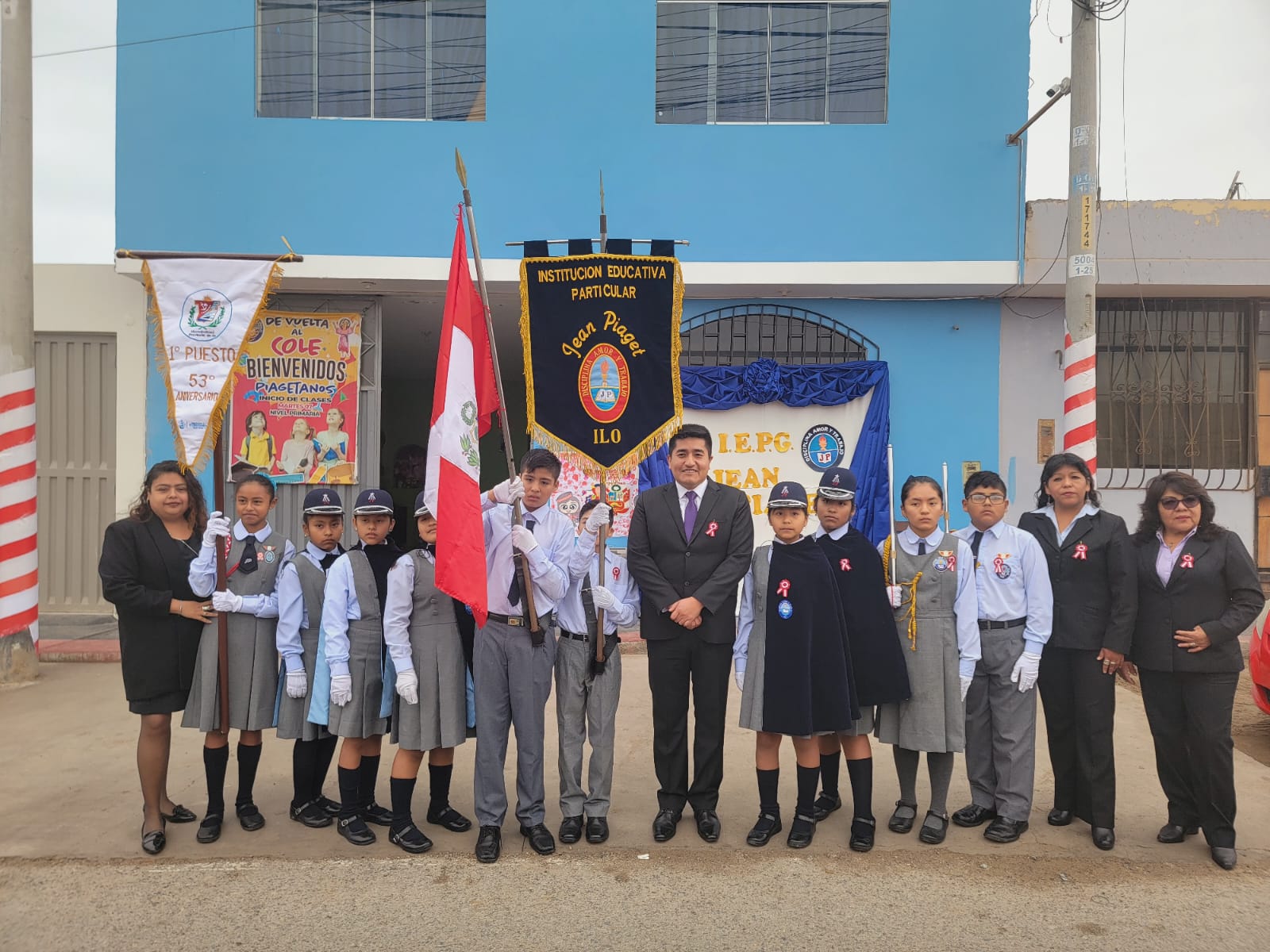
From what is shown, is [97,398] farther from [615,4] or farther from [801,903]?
[801,903]

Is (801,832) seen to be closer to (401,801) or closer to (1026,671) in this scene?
(1026,671)

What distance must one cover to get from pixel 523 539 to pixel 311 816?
1.86 metres

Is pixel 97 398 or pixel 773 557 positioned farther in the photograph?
pixel 97 398

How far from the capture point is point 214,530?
14.2ft

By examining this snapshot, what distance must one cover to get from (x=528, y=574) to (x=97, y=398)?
25.4 feet

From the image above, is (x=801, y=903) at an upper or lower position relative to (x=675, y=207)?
lower

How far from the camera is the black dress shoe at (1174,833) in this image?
445 cm

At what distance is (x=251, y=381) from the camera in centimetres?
959

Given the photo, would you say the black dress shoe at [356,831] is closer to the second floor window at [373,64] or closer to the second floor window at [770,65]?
the second floor window at [373,64]

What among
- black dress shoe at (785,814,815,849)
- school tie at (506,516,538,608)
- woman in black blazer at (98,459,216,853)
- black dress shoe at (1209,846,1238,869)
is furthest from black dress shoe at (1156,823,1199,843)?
woman in black blazer at (98,459,216,853)

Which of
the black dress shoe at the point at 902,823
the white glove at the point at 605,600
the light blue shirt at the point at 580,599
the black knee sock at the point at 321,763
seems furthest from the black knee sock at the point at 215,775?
the black dress shoe at the point at 902,823

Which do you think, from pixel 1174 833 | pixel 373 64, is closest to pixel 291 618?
pixel 1174 833

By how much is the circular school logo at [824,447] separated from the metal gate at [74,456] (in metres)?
7.54

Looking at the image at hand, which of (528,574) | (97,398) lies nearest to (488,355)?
(528,574)
